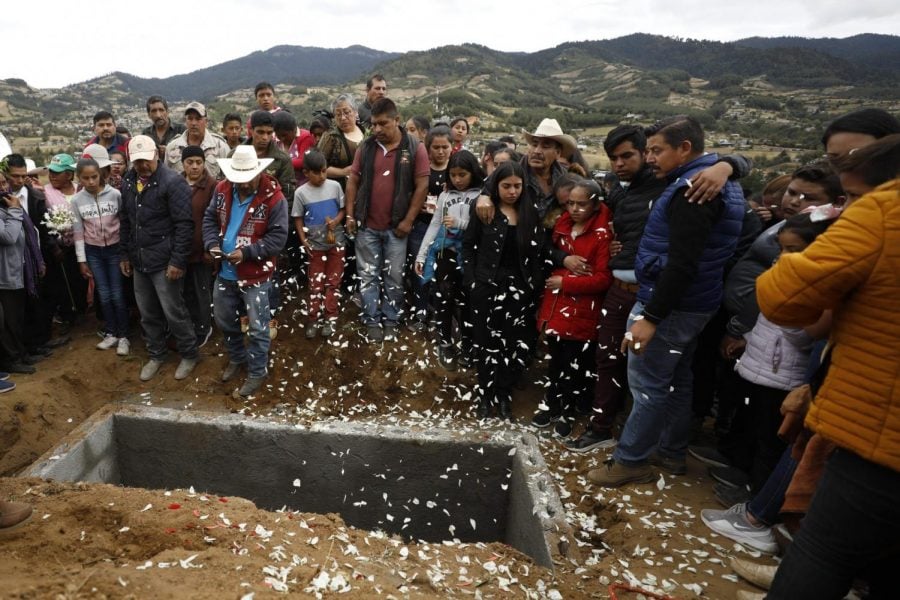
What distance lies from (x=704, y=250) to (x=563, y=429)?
1.99m

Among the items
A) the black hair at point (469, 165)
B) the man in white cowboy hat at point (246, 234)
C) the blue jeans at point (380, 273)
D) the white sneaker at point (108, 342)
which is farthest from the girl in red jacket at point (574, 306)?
the white sneaker at point (108, 342)

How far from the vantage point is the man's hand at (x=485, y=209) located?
4023mm

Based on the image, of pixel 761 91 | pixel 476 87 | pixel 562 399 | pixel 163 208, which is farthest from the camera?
→ pixel 476 87

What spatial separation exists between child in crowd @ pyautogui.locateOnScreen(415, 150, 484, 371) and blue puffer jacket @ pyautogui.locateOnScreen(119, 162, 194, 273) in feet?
7.52

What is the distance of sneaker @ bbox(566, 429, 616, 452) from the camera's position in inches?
156

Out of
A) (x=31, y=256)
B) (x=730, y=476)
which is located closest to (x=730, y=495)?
(x=730, y=476)

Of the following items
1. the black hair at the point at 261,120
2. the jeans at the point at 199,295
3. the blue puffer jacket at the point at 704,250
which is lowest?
the jeans at the point at 199,295

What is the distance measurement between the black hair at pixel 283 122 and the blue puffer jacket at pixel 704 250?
4371mm

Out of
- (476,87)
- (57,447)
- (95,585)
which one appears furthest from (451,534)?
(476,87)

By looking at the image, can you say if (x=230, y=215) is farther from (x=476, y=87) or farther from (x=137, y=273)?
(x=476, y=87)

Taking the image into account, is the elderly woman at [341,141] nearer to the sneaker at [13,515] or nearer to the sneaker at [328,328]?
the sneaker at [328,328]

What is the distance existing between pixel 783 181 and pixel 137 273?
6011mm

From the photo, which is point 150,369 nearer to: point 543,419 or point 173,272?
point 173,272

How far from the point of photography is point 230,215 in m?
4.54
